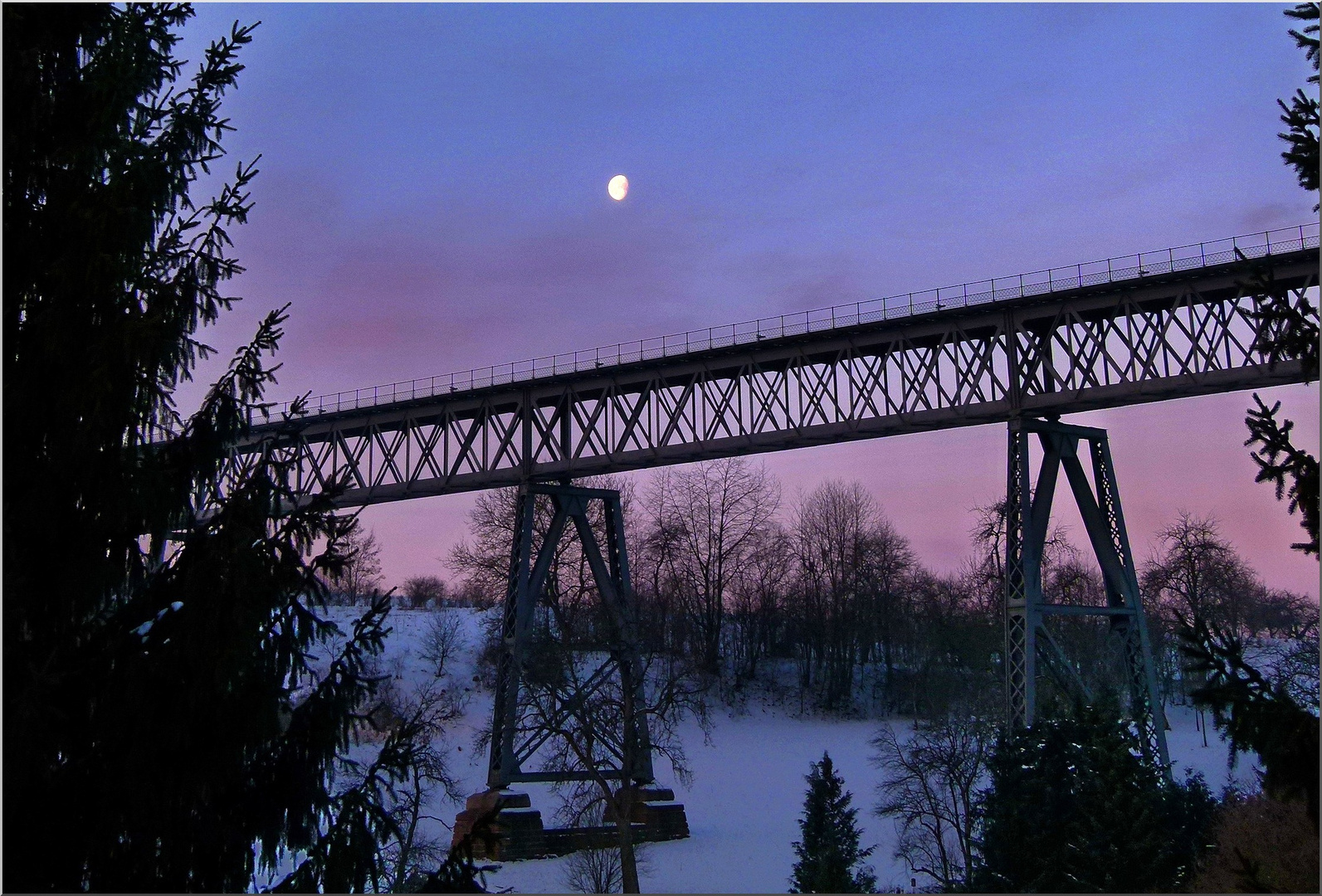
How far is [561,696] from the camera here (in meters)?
35.9

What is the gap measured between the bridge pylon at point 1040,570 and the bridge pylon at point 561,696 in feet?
33.9

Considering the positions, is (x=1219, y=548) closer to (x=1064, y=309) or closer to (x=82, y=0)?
(x=1064, y=309)

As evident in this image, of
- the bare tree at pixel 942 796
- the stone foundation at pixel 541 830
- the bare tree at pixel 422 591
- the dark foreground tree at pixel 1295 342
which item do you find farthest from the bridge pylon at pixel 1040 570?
the bare tree at pixel 422 591

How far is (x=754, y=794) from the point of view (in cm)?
4494

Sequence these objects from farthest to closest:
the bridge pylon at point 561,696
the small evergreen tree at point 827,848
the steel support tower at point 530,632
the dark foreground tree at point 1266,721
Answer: the steel support tower at point 530,632
the bridge pylon at point 561,696
the small evergreen tree at point 827,848
the dark foreground tree at point 1266,721

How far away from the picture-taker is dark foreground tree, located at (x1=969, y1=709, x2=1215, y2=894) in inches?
844

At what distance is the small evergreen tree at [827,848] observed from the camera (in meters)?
24.2

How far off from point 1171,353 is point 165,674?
26.4m

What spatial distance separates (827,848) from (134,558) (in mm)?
20900

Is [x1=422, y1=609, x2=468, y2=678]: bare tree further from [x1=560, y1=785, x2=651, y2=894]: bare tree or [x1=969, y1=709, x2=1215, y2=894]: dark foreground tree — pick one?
[x1=969, y1=709, x2=1215, y2=894]: dark foreground tree

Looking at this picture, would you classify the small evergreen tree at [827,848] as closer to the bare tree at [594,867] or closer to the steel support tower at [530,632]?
the bare tree at [594,867]

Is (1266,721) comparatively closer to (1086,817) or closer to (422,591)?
(1086,817)

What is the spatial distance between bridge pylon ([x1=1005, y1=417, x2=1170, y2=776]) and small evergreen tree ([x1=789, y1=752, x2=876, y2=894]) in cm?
473

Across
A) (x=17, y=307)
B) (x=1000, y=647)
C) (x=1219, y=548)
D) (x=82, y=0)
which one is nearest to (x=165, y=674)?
(x=17, y=307)
